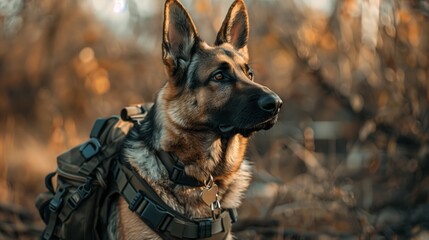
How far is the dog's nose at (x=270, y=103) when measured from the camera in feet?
10.3

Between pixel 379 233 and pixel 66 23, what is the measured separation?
6.91 m

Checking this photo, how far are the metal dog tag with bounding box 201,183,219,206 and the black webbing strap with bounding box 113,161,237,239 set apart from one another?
0.11 meters

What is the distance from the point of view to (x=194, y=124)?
3416 mm

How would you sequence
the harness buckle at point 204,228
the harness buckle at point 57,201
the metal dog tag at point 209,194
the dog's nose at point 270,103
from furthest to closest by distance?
the harness buckle at point 57,201, the metal dog tag at point 209,194, the harness buckle at point 204,228, the dog's nose at point 270,103

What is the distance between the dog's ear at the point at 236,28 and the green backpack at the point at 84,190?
3.32ft

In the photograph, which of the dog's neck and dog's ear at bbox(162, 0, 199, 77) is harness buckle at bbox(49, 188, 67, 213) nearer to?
the dog's neck

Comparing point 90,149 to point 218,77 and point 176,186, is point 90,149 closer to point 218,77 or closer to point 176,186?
point 176,186

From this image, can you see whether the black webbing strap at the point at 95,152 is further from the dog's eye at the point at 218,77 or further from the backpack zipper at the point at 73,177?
the dog's eye at the point at 218,77

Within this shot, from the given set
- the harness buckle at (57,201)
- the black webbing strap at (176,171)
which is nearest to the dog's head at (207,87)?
the black webbing strap at (176,171)

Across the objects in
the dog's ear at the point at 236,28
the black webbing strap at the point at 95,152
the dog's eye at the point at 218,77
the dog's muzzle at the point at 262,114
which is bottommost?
the black webbing strap at the point at 95,152

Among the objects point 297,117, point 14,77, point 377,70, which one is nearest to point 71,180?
point 377,70

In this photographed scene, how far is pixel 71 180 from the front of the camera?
354 cm

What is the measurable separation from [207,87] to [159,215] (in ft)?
2.70

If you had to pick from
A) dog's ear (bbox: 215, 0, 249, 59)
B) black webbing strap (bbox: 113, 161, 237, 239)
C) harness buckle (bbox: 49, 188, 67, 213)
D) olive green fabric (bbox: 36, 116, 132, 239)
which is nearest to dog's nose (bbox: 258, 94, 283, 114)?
black webbing strap (bbox: 113, 161, 237, 239)
